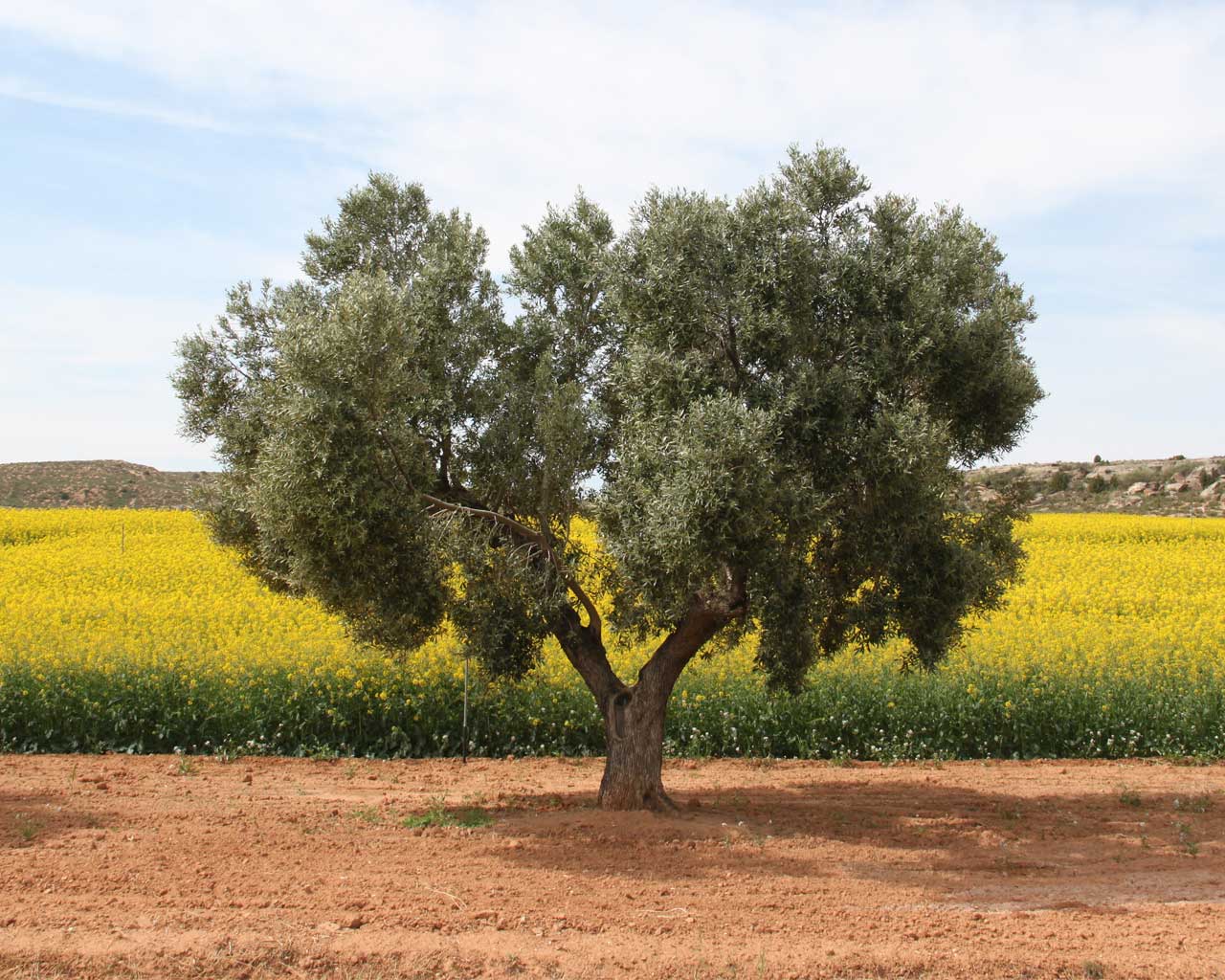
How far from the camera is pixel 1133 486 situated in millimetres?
55812

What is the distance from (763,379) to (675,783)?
23.0 ft

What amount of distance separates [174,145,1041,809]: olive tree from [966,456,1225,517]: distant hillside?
39842mm

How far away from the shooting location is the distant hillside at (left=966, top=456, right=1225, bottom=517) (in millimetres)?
52469

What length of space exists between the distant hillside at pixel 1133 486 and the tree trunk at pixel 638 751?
39.9 meters

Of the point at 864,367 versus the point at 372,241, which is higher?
the point at 372,241

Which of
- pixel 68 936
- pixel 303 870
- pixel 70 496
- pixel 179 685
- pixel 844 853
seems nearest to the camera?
pixel 68 936

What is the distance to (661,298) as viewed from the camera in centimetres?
1140

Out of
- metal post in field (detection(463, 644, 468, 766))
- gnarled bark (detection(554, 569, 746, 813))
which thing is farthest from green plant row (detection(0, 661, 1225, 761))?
gnarled bark (detection(554, 569, 746, 813))

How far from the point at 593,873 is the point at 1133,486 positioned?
51.9m

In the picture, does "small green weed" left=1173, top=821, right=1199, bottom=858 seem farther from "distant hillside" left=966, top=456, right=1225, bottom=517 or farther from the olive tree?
"distant hillside" left=966, top=456, right=1225, bottom=517

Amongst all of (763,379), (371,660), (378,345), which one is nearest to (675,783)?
(371,660)

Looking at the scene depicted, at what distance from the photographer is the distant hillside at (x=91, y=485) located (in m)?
61.0

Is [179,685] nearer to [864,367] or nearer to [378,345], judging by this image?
[378,345]

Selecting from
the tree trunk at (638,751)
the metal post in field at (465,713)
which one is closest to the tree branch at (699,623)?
the tree trunk at (638,751)
